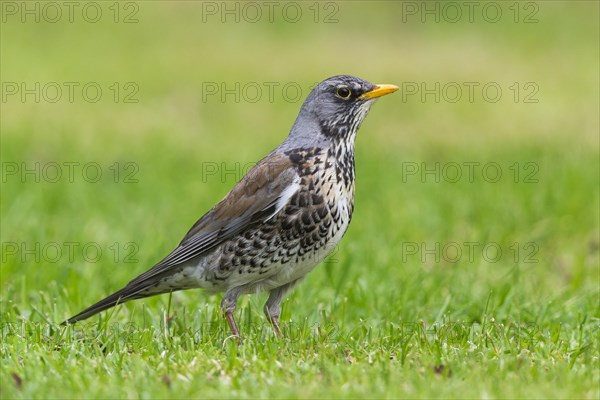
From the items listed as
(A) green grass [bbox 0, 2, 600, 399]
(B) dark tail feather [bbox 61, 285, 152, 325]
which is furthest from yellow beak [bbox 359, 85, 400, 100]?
(B) dark tail feather [bbox 61, 285, 152, 325]

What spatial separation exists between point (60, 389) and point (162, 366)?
0.57 m

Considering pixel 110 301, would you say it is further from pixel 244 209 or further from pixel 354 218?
pixel 354 218

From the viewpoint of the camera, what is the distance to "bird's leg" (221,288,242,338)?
5984 millimetres

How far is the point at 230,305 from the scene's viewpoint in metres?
6.13

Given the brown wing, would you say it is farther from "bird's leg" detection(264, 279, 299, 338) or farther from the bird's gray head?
"bird's leg" detection(264, 279, 299, 338)

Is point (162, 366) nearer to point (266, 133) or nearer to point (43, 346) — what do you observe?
point (43, 346)

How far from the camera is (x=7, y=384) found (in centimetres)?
459

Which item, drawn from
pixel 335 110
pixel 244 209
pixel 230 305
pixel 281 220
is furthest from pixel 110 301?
pixel 335 110

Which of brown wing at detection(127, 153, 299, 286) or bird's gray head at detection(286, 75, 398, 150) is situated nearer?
brown wing at detection(127, 153, 299, 286)

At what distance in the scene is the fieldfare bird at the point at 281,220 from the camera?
5891mm

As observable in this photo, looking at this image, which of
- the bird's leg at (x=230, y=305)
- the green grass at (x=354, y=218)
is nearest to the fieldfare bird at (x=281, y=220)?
the bird's leg at (x=230, y=305)

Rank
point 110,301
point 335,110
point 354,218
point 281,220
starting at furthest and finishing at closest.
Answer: point 354,218 → point 335,110 → point 110,301 → point 281,220

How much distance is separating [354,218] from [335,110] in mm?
3441

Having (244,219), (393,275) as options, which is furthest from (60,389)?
(393,275)
